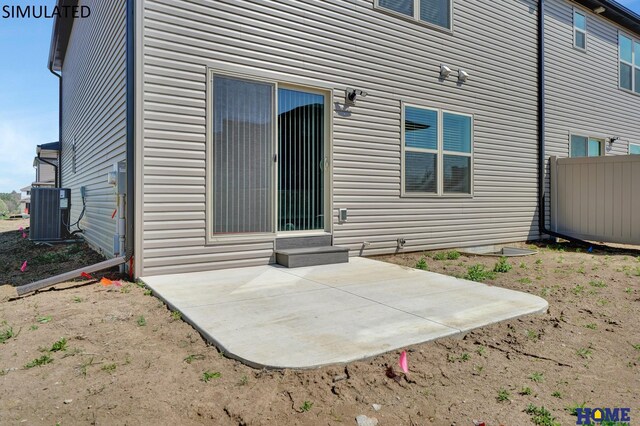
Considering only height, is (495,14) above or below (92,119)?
above

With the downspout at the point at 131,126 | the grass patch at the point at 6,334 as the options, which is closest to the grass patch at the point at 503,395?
the grass patch at the point at 6,334

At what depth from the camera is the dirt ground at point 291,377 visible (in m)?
1.90

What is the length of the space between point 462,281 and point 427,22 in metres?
4.50

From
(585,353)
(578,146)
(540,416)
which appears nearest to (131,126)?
(540,416)

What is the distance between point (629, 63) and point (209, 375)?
518 inches

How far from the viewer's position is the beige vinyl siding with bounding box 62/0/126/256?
5.14 meters

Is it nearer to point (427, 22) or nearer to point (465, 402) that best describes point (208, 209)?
point (465, 402)

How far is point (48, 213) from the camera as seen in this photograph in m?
8.05

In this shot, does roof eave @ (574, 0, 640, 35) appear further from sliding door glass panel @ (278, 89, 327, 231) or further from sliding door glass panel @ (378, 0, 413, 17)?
sliding door glass panel @ (278, 89, 327, 231)

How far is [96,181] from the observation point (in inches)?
273

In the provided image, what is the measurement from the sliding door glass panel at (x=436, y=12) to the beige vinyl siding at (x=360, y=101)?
0.18 m

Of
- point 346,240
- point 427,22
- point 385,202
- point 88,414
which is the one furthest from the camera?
point 427,22

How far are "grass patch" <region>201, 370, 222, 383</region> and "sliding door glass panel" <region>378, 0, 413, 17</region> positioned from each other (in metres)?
5.87

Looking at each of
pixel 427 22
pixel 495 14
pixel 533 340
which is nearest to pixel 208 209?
pixel 533 340
